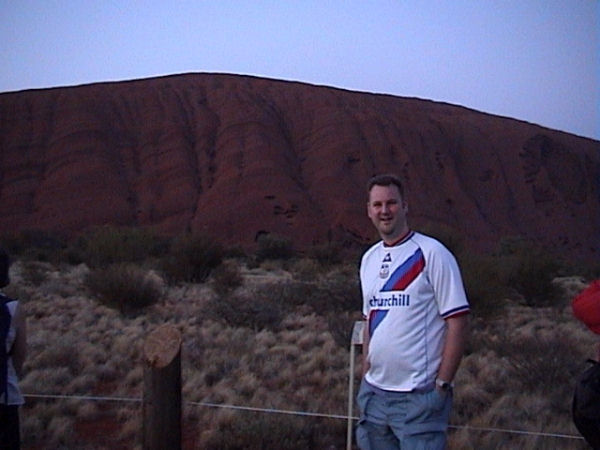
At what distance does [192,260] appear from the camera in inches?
826

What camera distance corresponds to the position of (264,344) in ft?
35.4

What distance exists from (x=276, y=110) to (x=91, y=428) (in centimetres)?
4809

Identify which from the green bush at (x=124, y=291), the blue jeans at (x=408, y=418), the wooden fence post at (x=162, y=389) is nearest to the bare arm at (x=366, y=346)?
the blue jeans at (x=408, y=418)

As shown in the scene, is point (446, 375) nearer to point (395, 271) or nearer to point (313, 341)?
point (395, 271)

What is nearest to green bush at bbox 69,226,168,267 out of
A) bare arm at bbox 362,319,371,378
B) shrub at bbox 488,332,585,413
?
shrub at bbox 488,332,585,413

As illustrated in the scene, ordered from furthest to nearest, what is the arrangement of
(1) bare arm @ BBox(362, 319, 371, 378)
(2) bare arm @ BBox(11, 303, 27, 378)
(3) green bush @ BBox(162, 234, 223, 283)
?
(3) green bush @ BBox(162, 234, 223, 283)
(2) bare arm @ BBox(11, 303, 27, 378)
(1) bare arm @ BBox(362, 319, 371, 378)

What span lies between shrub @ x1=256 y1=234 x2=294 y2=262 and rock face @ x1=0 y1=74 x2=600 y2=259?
6.75 metres

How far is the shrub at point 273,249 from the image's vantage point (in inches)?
1304

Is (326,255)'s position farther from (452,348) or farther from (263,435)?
(452,348)

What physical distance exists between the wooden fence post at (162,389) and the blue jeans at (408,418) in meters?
1.48

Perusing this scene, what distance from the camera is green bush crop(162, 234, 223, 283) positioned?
20312mm

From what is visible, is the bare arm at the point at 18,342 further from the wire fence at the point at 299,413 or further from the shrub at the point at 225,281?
the shrub at the point at 225,281

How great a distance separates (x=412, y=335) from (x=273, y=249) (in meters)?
29.8

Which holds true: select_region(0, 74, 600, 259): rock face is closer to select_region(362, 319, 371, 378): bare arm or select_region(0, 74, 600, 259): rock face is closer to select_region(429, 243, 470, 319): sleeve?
select_region(362, 319, 371, 378): bare arm
